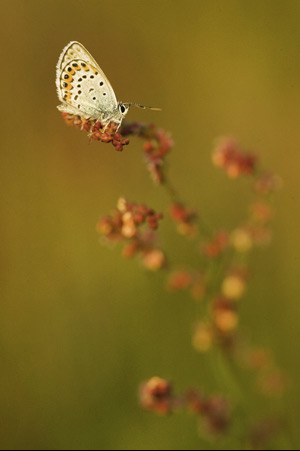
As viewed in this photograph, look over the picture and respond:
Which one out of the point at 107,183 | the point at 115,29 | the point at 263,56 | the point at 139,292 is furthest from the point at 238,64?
the point at 139,292

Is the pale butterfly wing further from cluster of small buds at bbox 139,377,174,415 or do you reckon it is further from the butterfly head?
cluster of small buds at bbox 139,377,174,415

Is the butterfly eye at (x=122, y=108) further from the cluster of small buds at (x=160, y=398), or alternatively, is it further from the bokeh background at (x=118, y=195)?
the bokeh background at (x=118, y=195)

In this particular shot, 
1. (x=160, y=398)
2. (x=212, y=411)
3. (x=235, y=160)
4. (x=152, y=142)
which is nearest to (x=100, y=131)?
(x=152, y=142)

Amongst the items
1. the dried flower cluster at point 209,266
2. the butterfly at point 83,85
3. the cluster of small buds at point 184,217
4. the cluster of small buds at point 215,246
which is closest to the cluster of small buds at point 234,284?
the dried flower cluster at point 209,266

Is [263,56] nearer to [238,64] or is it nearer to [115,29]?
[238,64]

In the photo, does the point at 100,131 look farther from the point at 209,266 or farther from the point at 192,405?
the point at 192,405
